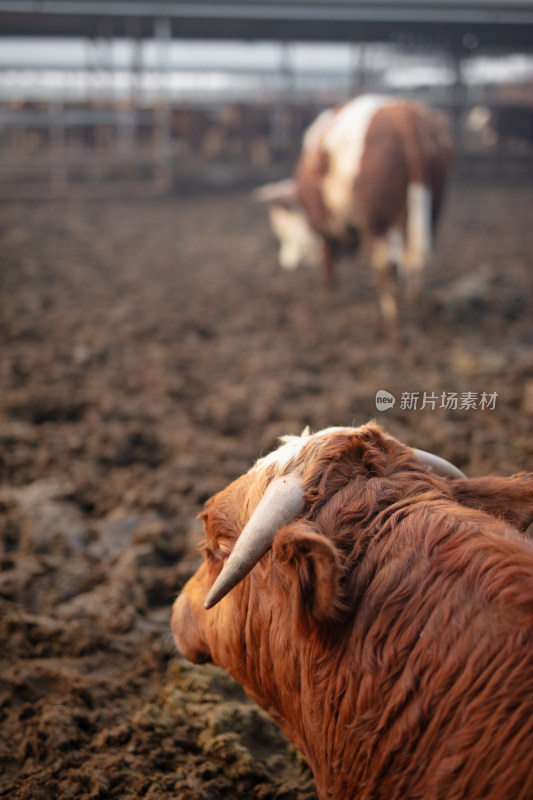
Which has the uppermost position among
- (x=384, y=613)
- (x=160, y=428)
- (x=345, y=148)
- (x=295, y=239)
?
(x=345, y=148)

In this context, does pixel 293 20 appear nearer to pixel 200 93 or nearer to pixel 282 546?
pixel 200 93

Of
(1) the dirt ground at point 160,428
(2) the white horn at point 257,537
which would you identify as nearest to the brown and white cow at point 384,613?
(2) the white horn at point 257,537

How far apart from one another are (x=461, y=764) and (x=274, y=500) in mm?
645

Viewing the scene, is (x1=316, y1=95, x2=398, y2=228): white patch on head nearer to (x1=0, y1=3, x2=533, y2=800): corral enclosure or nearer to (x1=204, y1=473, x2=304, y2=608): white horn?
(x1=0, y1=3, x2=533, y2=800): corral enclosure

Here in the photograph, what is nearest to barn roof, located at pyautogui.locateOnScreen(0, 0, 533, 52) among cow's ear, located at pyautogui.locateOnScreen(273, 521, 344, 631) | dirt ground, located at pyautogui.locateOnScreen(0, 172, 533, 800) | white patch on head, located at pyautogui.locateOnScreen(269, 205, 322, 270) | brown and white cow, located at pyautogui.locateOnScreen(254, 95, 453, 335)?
dirt ground, located at pyautogui.locateOnScreen(0, 172, 533, 800)

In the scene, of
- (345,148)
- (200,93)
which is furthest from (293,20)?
(345,148)

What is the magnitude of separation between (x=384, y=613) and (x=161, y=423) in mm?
3143

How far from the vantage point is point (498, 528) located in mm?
1552

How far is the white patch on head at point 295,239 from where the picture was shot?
8.60 m

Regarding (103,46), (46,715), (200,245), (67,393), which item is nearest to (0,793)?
(46,715)

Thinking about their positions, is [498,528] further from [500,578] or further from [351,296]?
[351,296]

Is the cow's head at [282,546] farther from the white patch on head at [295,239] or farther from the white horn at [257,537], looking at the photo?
the white patch on head at [295,239]

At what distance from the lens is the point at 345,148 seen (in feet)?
22.3

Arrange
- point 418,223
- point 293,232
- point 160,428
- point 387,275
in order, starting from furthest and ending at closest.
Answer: point 293,232, point 387,275, point 418,223, point 160,428
